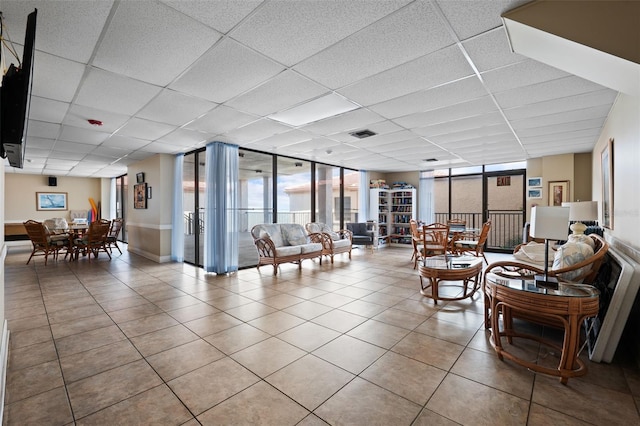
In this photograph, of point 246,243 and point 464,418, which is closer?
point 464,418

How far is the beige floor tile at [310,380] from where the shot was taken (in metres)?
1.94

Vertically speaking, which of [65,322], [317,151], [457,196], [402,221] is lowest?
[65,322]

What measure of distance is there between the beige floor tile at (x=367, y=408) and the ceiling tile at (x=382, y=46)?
2569 millimetres

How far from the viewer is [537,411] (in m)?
1.79

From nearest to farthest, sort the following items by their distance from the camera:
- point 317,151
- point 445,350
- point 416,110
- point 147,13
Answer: point 147,13 → point 445,350 → point 416,110 → point 317,151

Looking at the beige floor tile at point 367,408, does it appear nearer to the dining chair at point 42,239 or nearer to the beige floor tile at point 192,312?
the beige floor tile at point 192,312

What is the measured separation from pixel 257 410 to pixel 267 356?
66 cm

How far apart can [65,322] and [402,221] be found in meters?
8.64

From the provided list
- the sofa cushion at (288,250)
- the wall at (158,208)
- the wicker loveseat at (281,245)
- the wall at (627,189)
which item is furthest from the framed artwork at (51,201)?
the wall at (627,189)

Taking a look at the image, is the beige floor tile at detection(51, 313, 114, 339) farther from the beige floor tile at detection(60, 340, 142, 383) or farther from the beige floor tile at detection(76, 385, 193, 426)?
the beige floor tile at detection(76, 385, 193, 426)

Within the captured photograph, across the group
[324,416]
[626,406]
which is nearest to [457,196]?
[626,406]

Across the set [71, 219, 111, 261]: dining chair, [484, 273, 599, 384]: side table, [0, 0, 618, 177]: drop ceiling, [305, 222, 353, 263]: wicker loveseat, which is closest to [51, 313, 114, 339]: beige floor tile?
[0, 0, 618, 177]: drop ceiling

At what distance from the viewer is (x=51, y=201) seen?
10586mm

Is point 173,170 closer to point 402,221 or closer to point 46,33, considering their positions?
point 46,33
